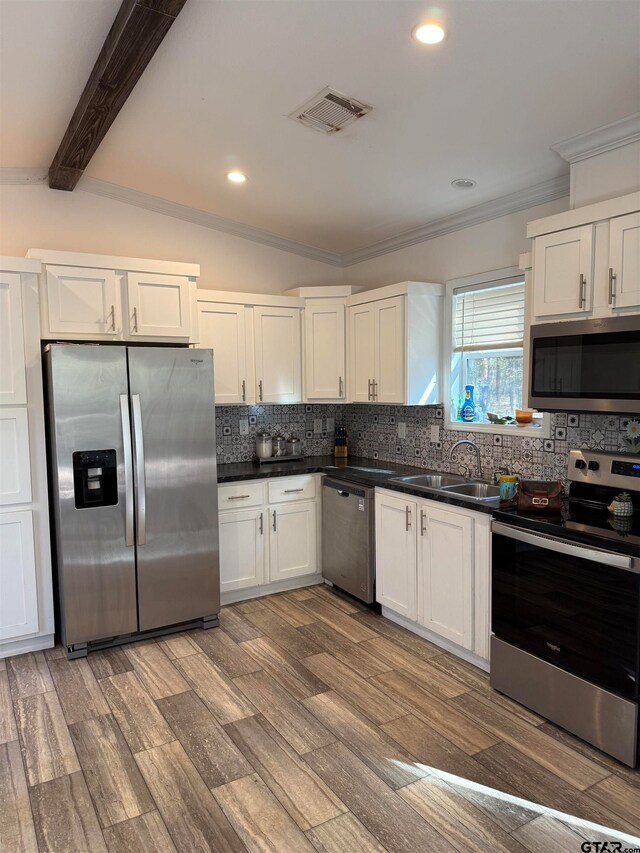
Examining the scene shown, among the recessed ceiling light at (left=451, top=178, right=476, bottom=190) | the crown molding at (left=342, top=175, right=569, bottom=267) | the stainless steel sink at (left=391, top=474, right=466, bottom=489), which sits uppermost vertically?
the recessed ceiling light at (left=451, top=178, right=476, bottom=190)

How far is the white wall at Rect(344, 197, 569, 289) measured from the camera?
3289mm

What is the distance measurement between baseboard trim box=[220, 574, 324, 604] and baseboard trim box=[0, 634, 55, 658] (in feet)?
3.58

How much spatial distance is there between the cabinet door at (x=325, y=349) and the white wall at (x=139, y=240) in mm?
493

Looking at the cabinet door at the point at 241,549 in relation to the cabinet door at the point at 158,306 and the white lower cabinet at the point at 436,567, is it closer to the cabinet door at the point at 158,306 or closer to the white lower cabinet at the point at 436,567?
the white lower cabinet at the point at 436,567

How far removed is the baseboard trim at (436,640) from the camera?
297 cm

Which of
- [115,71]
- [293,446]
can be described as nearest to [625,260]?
[115,71]

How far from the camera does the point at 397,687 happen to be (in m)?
2.83

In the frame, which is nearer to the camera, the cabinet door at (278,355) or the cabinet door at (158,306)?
the cabinet door at (158,306)

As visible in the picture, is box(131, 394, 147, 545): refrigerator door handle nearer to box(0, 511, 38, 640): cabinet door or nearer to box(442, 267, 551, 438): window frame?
box(0, 511, 38, 640): cabinet door

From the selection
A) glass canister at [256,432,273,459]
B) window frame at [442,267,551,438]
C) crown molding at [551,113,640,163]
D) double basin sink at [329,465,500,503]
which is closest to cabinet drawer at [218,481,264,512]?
glass canister at [256,432,273,459]

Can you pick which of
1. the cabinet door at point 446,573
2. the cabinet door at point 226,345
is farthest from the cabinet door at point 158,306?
the cabinet door at point 446,573

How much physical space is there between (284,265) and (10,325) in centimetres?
221

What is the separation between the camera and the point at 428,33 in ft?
6.61

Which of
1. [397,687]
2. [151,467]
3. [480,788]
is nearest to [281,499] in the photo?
[151,467]
